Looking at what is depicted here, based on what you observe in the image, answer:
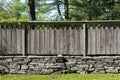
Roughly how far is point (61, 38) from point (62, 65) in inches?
42.2

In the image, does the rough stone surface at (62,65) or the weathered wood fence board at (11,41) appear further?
the weathered wood fence board at (11,41)

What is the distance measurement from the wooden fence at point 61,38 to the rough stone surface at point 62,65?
1.39 feet

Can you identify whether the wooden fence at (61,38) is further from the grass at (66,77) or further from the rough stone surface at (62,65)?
the grass at (66,77)

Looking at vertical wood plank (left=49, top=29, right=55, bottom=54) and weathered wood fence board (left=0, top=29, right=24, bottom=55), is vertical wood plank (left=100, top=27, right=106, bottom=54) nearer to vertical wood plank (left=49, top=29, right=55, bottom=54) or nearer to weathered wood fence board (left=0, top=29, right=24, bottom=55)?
vertical wood plank (left=49, top=29, right=55, bottom=54)

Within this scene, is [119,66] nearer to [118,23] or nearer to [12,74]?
[118,23]

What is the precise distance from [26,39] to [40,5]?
17.9 metres

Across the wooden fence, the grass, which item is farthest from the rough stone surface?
the grass

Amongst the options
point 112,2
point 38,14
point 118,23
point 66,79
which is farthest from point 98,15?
point 66,79

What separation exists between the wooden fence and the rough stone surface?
1.39 feet

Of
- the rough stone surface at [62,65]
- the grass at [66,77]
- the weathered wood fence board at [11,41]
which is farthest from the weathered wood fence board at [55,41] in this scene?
the grass at [66,77]

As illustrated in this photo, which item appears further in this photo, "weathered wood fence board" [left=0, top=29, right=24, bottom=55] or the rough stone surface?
"weathered wood fence board" [left=0, top=29, right=24, bottom=55]

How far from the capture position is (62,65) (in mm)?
14492

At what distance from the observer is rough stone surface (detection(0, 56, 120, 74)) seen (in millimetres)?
14422

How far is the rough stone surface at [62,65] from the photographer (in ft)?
47.3
